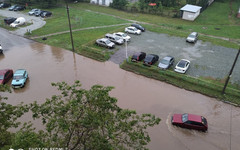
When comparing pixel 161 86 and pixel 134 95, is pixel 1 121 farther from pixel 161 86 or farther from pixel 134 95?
pixel 161 86

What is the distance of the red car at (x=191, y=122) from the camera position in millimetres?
16297

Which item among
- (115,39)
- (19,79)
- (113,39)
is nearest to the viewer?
(19,79)

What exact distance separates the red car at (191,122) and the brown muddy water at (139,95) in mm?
469

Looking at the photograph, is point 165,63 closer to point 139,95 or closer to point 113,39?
point 139,95

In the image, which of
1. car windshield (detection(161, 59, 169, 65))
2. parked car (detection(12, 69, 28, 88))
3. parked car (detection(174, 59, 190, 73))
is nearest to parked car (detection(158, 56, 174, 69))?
car windshield (detection(161, 59, 169, 65))

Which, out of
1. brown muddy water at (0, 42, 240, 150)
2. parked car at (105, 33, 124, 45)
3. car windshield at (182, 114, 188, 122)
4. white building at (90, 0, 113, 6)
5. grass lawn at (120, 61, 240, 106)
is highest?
white building at (90, 0, 113, 6)

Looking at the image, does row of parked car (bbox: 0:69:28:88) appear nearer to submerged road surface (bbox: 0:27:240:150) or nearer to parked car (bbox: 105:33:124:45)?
submerged road surface (bbox: 0:27:240:150)

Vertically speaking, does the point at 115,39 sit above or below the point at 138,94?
A: above

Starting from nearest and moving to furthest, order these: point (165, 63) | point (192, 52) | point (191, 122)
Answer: point (191, 122), point (165, 63), point (192, 52)

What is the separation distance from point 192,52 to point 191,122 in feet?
48.1

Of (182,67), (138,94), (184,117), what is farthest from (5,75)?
(182,67)

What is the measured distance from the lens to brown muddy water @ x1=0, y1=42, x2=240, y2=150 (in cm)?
1600

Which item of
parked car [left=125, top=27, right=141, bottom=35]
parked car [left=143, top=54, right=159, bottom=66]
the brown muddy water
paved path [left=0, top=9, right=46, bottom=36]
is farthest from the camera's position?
paved path [left=0, top=9, right=46, bottom=36]

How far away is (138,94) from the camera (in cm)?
2078
